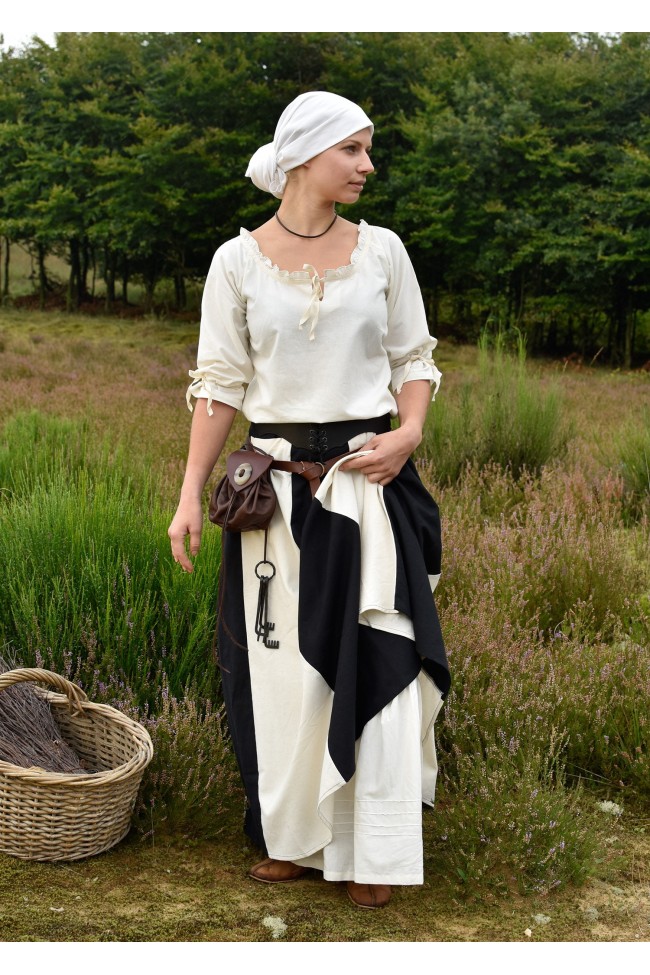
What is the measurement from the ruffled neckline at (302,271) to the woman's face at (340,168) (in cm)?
14

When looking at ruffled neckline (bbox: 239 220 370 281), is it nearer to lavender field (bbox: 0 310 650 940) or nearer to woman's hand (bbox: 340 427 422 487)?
woman's hand (bbox: 340 427 422 487)

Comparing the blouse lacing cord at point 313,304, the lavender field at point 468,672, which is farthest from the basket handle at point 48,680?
the blouse lacing cord at point 313,304

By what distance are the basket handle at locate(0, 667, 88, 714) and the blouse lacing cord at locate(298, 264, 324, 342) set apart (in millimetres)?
1372

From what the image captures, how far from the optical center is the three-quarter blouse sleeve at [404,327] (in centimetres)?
278

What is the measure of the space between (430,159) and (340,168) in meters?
20.3

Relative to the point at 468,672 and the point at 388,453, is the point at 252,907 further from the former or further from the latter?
the point at 388,453

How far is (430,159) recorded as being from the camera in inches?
852

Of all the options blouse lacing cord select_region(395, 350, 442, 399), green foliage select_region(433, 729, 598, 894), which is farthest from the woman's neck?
green foliage select_region(433, 729, 598, 894)

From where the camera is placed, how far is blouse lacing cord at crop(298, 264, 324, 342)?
8.41 ft

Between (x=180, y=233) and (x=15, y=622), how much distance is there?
73.1 ft

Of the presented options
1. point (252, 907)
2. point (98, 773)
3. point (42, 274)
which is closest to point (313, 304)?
point (98, 773)

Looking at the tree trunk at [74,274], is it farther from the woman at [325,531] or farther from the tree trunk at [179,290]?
the woman at [325,531]

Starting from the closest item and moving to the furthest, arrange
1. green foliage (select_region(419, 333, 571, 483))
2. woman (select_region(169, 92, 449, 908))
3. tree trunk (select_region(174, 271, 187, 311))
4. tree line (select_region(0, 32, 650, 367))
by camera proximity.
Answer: woman (select_region(169, 92, 449, 908)) → green foliage (select_region(419, 333, 571, 483)) → tree line (select_region(0, 32, 650, 367)) → tree trunk (select_region(174, 271, 187, 311))

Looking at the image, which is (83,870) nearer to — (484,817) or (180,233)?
(484,817)
